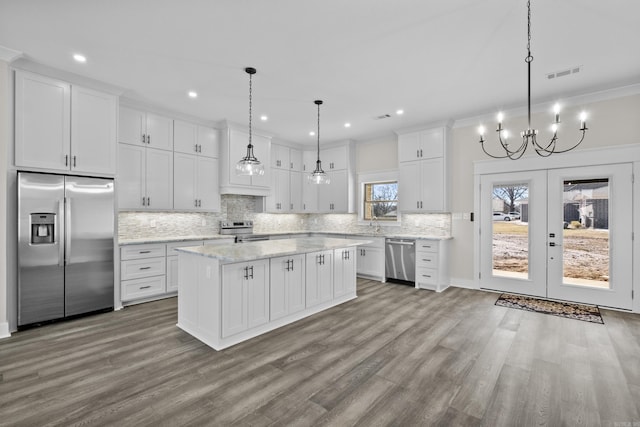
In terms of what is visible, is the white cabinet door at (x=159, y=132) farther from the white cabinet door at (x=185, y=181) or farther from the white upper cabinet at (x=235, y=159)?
the white upper cabinet at (x=235, y=159)

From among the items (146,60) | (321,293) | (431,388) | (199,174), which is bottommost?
(431,388)

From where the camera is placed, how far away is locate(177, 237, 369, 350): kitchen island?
300 centimetres

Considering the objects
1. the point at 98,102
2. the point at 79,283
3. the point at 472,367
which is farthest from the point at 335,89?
the point at 79,283

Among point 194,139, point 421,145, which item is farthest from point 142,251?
point 421,145

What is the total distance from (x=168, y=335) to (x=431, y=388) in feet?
8.93

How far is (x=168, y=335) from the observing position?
3.32m

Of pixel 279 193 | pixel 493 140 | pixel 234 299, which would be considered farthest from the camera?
pixel 279 193

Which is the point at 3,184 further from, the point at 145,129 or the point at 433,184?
the point at 433,184

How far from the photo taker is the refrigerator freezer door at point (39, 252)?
341 centimetres

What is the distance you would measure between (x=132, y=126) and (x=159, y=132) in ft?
1.31

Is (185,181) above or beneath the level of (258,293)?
above

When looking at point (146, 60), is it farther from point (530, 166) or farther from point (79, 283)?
point (530, 166)

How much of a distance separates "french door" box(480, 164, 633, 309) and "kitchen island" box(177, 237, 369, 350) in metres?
3.01

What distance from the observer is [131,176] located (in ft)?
15.3
